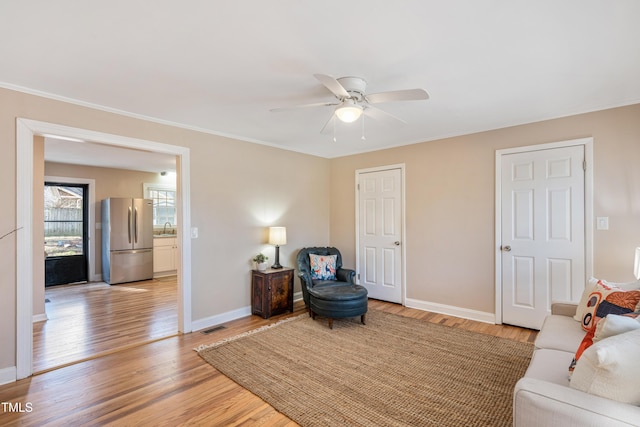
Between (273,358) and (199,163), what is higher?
(199,163)

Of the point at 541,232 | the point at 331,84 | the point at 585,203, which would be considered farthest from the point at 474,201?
the point at 331,84

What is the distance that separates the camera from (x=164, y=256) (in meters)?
6.89

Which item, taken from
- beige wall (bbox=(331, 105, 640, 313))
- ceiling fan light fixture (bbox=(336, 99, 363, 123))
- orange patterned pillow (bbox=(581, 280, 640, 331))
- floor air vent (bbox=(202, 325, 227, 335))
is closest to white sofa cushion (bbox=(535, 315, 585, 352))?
orange patterned pillow (bbox=(581, 280, 640, 331))

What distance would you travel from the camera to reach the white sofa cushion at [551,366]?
1601 mm

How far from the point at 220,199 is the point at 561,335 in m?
3.60

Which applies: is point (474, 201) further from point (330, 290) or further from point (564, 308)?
point (330, 290)

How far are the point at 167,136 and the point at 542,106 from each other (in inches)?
155

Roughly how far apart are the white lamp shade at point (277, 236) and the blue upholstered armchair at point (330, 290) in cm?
37

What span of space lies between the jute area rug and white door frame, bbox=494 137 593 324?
Answer: 2.49 ft

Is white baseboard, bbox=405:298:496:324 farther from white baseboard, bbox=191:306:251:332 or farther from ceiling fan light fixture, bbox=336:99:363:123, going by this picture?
ceiling fan light fixture, bbox=336:99:363:123

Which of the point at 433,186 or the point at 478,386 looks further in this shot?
the point at 433,186

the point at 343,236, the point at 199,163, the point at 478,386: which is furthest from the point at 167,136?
the point at 478,386

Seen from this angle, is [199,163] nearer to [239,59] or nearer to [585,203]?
[239,59]

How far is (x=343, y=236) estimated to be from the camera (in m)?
5.30
